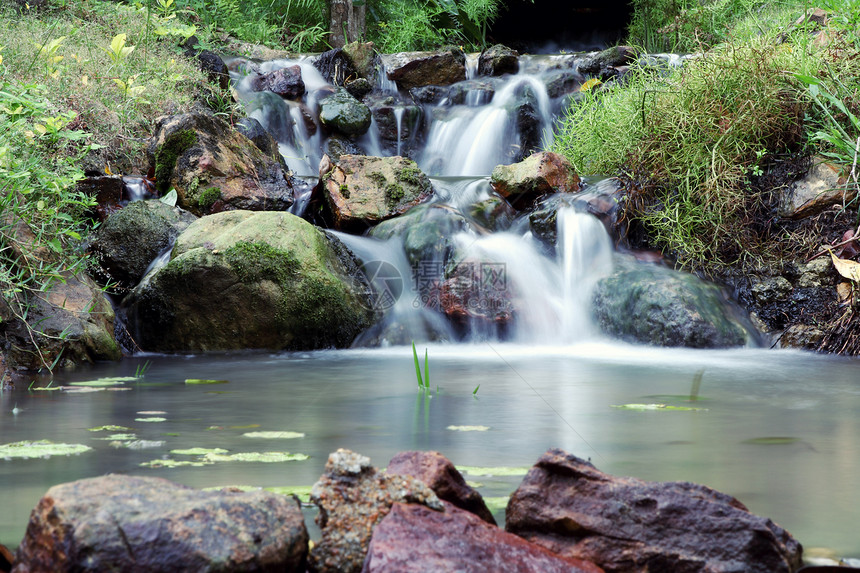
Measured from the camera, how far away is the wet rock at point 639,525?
145 cm

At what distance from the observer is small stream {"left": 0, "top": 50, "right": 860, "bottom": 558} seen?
2.12 metres

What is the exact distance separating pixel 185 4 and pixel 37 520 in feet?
40.5

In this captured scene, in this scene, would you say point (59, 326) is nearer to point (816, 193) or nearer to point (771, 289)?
point (771, 289)

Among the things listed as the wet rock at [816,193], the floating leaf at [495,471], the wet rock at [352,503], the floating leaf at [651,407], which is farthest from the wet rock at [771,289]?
the wet rock at [352,503]

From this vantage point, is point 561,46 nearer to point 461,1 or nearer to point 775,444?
point 461,1

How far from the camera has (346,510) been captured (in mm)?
1510

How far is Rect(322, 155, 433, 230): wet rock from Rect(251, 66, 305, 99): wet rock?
3113 mm

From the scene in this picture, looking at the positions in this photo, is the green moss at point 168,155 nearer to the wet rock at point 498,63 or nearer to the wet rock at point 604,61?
the wet rock at point 498,63

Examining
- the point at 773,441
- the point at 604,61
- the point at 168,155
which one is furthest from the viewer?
the point at 604,61

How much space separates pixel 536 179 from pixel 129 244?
3.45 metres

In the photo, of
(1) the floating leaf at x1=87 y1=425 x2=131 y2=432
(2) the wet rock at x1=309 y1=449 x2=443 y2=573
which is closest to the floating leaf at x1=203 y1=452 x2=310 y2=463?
(1) the floating leaf at x1=87 y1=425 x2=131 y2=432

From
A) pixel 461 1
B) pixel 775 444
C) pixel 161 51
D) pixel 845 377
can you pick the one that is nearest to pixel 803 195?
pixel 845 377

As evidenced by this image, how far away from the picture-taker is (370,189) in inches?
260

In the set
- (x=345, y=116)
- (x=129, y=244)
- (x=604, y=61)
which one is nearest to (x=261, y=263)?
(x=129, y=244)
